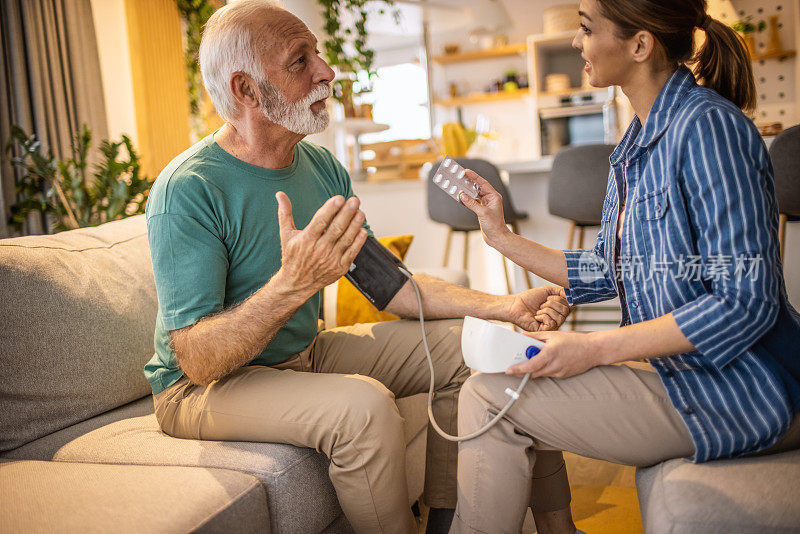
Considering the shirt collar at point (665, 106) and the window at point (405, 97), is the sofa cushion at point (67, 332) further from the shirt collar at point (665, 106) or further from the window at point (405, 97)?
the window at point (405, 97)

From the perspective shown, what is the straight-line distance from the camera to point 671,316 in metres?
0.95

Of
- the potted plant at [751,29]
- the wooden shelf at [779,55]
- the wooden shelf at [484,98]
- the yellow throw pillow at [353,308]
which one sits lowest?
the yellow throw pillow at [353,308]

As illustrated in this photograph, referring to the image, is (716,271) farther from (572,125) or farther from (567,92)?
(567,92)

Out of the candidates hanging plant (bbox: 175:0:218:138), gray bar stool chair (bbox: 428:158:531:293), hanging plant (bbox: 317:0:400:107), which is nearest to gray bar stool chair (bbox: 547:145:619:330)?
gray bar stool chair (bbox: 428:158:531:293)

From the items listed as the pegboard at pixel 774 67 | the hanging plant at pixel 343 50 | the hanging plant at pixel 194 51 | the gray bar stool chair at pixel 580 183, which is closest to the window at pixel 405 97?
the hanging plant at pixel 194 51

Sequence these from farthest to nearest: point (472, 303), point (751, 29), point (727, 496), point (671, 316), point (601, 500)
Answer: point (751, 29) < point (601, 500) < point (472, 303) < point (671, 316) < point (727, 496)

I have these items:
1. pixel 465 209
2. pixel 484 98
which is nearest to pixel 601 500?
pixel 465 209

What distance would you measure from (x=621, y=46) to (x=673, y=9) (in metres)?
0.09

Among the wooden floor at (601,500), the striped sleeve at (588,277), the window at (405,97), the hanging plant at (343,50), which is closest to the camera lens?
the striped sleeve at (588,277)

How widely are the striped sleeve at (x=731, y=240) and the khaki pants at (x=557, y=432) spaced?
0.12 m

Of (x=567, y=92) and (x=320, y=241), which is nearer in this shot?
(x=320, y=241)

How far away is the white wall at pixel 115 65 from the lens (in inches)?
187

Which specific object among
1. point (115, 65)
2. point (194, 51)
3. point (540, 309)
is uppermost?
point (194, 51)

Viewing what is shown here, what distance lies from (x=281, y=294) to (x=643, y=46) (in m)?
0.74
